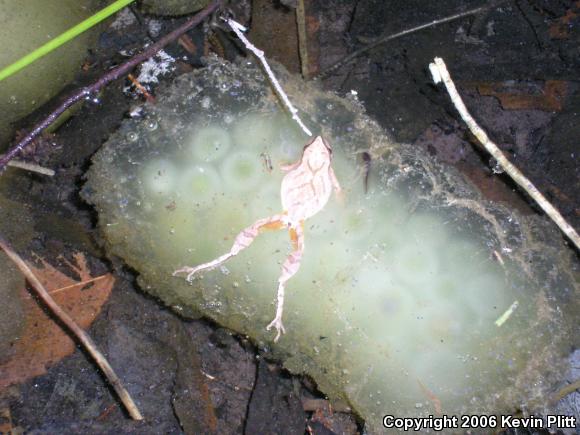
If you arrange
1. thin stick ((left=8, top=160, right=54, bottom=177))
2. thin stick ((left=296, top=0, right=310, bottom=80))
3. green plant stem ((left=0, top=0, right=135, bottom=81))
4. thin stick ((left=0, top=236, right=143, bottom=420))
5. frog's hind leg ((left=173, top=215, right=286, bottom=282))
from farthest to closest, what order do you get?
thin stick ((left=296, top=0, right=310, bottom=80)) → thin stick ((left=8, top=160, right=54, bottom=177)) → thin stick ((left=0, top=236, right=143, bottom=420)) → green plant stem ((left=0, top=0, right=135, bottom=81)) → frog's hind leg ((left=173, top=215, right=286, bottom=282))

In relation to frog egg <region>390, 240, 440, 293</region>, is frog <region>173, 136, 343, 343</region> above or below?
above

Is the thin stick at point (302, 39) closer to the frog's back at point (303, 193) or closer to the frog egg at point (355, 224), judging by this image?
the frog's back at point (303, 193)

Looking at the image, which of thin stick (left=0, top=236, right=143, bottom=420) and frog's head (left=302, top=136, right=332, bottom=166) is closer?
frog's head (left=302, top=136, right=332, bottom=166)

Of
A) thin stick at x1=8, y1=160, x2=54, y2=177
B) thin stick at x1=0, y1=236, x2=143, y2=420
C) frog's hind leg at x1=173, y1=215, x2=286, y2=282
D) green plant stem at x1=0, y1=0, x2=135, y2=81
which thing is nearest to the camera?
frog's hind leg at x1=173, y1=215, x2=286, y2=282

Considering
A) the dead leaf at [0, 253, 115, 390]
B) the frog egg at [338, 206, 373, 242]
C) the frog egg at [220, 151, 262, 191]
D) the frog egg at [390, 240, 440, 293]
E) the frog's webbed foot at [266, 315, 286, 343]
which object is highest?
the frog egg at [220, 151, 262, 191]

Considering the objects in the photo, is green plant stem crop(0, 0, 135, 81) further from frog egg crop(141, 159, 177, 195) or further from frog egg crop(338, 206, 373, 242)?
frog egg crop(338, 206, 373, 242)

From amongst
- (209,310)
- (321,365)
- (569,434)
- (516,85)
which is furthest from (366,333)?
(516,85)

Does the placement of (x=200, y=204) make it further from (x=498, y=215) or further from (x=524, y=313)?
(x=524, y=313)

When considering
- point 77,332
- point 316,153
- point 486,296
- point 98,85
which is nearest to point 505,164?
point 486,296

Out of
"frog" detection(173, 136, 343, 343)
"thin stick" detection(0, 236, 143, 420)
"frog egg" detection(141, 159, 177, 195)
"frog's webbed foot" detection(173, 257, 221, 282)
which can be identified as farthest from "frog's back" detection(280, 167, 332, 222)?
"thin stick" detection(0, 236, 143, 420)
